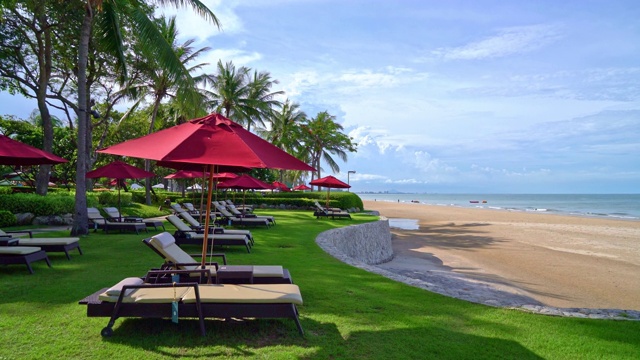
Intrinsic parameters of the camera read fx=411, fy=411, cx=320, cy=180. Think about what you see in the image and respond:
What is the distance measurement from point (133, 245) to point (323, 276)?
5.56m

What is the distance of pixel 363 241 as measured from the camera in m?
15.1

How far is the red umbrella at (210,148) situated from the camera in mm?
3967

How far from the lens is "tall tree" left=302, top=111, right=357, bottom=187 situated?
35.5 m

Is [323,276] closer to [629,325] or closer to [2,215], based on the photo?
[629,325]

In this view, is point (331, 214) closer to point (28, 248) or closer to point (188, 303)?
point (28, 248)

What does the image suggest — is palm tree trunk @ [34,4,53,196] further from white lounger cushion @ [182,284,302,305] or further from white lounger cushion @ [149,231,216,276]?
white lounger cushion @ [182,284,302,305]

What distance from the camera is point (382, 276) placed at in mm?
7293

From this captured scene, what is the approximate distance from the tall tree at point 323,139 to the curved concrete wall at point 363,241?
18.5m

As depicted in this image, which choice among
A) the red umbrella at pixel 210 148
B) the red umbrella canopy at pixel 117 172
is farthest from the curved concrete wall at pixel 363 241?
the red umbrella at pixel 210 148

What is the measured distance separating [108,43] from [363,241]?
10.6 m

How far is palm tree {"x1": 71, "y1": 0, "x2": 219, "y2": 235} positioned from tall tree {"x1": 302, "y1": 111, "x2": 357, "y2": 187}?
906 inches

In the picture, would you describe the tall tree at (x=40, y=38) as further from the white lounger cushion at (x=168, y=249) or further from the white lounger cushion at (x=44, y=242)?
the white lounger cushion at (x=168, y=249)

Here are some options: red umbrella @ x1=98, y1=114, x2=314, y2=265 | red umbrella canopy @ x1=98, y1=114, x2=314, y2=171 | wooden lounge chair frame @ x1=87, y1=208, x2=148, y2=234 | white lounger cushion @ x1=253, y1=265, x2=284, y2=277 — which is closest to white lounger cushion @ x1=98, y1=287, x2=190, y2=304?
red umbrella @ x1=98, y1=114, x2=314, y2=265

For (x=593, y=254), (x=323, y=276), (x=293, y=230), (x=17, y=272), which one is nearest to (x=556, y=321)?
(x=323, y=276)
